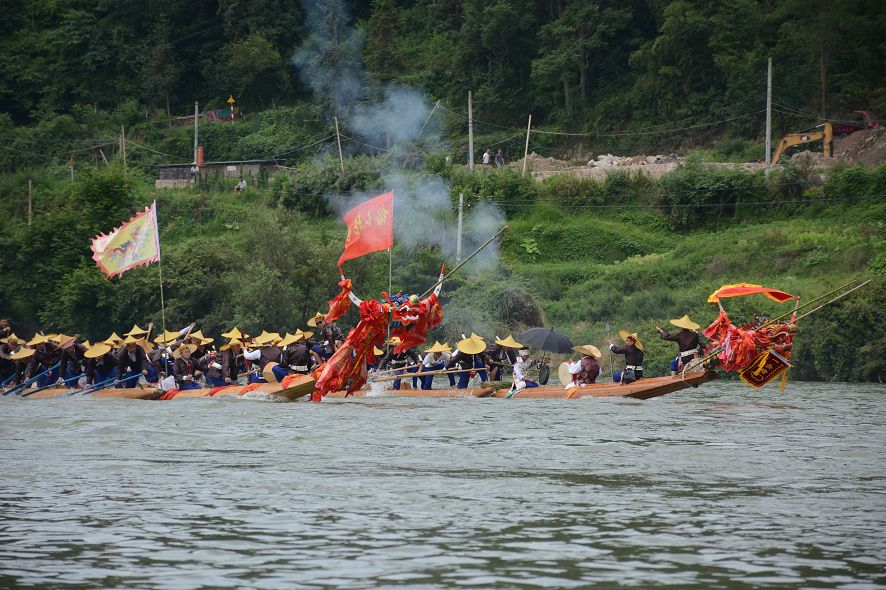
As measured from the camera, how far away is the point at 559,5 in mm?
60688

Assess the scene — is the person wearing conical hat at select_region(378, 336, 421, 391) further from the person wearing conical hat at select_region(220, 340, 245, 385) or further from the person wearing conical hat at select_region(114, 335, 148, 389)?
the person wearing conical hat at select_region(114, 335, 148, 389)

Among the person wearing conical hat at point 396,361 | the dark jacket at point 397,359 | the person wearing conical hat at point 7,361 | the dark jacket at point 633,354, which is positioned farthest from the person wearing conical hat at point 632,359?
the person wearing conical hat at point 7,361

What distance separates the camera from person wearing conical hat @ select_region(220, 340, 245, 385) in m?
28.1

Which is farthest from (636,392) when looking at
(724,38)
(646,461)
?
(724,38)

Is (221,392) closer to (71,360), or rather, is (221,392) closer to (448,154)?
(71,360)

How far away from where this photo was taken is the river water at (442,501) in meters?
10.2

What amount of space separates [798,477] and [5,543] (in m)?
9.68

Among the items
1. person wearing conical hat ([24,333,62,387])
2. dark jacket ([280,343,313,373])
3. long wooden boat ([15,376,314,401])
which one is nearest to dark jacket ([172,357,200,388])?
long wooden boat ([15,376,314,401])

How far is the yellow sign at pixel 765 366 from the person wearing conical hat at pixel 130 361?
48.2ft

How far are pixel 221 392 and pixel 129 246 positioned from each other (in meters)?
5.33

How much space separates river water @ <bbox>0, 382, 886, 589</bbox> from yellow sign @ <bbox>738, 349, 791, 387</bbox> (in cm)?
104

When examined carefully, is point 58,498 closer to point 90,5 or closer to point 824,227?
point 824,227

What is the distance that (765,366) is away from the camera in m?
22.9

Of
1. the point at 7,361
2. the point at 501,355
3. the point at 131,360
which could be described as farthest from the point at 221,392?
the point at 7,361
